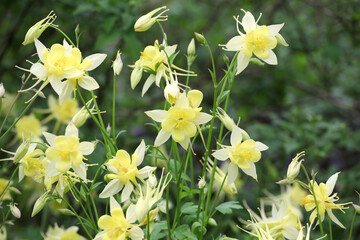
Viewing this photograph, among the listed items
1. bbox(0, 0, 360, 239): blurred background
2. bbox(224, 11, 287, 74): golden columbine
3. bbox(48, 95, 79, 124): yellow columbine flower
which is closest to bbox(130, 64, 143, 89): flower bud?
bbox(224, 11, 287, 74): golden columbine

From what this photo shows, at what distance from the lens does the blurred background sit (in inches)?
89.1

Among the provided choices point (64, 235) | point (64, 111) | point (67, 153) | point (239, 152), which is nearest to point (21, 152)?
point (67, 153)

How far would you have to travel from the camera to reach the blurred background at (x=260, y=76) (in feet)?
7.43

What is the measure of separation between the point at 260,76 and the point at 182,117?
2.29 metres

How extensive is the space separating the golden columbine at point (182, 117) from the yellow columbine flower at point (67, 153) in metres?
0.17

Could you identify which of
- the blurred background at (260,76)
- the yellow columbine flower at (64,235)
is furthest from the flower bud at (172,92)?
the blurred background at (260,76)

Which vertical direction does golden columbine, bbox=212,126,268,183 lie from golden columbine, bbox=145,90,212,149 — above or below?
below

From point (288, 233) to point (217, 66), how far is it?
2.24 m

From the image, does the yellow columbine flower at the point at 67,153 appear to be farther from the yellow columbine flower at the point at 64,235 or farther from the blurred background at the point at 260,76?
the blurred background at the point at 260,76

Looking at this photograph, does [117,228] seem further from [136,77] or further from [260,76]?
[260,76]

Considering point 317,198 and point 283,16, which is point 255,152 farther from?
point 283,16

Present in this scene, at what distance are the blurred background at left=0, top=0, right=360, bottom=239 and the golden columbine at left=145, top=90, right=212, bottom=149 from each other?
0.87 m

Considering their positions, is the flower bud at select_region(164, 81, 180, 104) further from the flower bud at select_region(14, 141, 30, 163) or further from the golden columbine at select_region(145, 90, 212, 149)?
the flower bud at select_region(14, 141, 30, 163)

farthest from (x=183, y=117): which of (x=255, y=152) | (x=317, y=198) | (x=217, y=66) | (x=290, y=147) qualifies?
(x=217, y=66)
